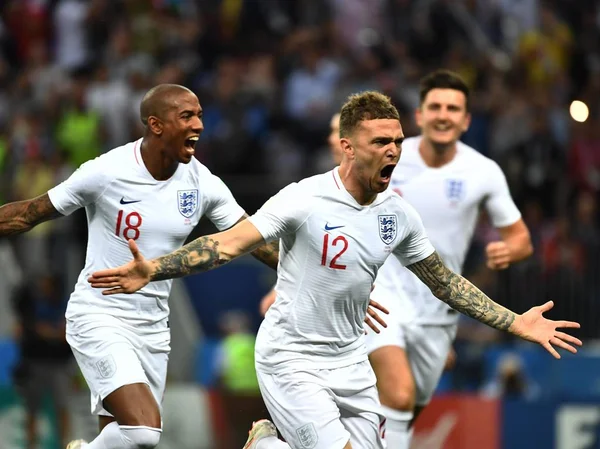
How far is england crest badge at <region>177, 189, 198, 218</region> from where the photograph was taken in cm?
844

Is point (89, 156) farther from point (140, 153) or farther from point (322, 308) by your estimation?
point (322, 308)

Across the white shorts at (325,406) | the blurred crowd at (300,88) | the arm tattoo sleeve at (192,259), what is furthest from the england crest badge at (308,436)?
the blurred crowd at (300,88)

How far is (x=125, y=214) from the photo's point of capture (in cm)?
832

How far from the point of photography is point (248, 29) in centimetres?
1820

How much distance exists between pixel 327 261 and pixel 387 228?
42 cm

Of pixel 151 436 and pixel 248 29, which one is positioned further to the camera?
pixel 248 29

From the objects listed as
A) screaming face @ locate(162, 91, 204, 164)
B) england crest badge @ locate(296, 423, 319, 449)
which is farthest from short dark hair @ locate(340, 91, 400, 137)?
england crest badge @ locate(296, 423, 319, 449)

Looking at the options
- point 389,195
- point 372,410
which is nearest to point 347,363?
point 372,410

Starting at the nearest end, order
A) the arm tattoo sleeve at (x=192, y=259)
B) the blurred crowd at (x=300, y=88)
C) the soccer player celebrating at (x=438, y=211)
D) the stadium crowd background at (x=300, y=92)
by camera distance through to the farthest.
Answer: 1. the arm tattoo sleeve at (x=192, y=259)
2. the soccer player celebrating at (x=438, y=211)
3. the stadium crowd background at (x=300, y=92)
4. the blurred crowd at (x=300, y=88)

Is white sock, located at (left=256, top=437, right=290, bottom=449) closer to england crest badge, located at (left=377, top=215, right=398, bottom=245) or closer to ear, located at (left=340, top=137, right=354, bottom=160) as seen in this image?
england crest badge, located at (left=377, top=215, right=398, bottom=245)

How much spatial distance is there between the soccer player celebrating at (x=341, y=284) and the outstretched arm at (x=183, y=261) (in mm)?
27

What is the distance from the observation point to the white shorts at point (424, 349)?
9711 millimetres

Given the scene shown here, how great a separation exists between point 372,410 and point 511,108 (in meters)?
9.37

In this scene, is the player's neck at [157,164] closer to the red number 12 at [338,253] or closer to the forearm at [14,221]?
the forearm at [14,221]
